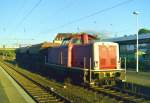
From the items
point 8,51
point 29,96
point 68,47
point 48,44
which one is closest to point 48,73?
point 48,44

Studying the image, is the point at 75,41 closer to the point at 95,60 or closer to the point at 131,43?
the point at 95,60

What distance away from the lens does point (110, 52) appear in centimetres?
1877

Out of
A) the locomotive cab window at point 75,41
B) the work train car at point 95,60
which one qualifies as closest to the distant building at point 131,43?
the locomotive cab window at point 75,41

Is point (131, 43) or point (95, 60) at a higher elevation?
point (131, 43)

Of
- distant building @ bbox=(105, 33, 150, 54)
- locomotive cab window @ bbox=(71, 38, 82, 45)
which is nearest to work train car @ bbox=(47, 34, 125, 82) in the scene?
locomotive cab window @ bbox=(71, 38, 82, 45)

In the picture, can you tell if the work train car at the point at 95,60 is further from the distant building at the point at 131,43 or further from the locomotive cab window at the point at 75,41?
the distant building at the point at 131,43

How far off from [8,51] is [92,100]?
117 m

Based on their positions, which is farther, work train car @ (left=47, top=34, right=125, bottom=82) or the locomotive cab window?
the locomotive cab window

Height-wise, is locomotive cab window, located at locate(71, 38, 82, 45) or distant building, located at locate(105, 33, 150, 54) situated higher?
distant building, located at locate(105, 33, 150, 54)

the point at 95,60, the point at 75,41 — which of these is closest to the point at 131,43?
the point at 75,41

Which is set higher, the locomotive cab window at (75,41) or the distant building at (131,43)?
the distant building at (131,43)

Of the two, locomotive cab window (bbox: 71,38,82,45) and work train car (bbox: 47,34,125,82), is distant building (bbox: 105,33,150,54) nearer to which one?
locomotive cab window (bbox: 71,38,82,45)

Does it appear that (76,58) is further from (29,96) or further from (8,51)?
(8,51)

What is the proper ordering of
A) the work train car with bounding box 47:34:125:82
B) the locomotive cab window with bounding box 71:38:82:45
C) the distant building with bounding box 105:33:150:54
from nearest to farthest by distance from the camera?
the work train car with bounding box 47:34:125:82 → the locomotive cab window with bounding box 71:38:82:45 → the distant building with bounding box 105:33:150:54
